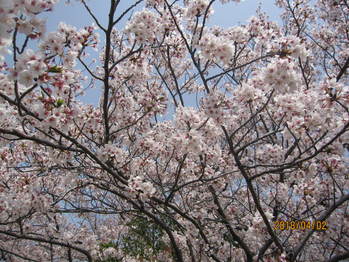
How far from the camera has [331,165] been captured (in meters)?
4.14

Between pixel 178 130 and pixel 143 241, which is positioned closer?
pixel 178 130

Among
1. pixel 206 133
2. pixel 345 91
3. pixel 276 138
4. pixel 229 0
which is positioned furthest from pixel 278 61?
pixel 276 138

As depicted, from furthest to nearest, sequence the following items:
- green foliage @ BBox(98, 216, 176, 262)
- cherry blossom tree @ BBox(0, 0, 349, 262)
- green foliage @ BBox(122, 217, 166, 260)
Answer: green foliage @ BBox(122, 217, 166, 260) < green foliage @ BBox(98, 216, 176, 262) < cherry blossom tree @ BBox(0, 0, 349, 262)
